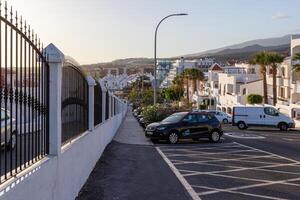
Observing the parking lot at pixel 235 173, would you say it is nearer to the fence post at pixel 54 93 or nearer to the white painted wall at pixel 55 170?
the white painted wall at pixel 55 170

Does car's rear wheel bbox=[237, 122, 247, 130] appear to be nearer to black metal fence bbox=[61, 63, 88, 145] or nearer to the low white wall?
black metal fence bbox=[61, 63, 88, 145]

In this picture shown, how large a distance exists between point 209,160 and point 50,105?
10.2m

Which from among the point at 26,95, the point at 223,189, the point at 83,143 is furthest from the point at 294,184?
the point at 26,95

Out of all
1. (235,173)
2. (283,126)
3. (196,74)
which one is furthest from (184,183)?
(196,74)

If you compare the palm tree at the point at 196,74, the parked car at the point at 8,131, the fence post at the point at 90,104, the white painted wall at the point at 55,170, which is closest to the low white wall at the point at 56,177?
the white painted wall at the point at 55,170

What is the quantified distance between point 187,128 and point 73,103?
585 inches

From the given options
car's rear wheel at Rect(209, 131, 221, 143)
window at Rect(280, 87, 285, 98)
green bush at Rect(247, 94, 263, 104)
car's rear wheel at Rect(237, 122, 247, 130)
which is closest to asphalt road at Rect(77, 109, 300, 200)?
car's rear wheel at Rect(209, 131, 221, 143)

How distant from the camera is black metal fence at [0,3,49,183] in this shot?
5277mm

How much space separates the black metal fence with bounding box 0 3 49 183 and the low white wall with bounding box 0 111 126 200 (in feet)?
0.50

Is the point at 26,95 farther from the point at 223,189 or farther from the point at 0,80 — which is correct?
the point at 223,189

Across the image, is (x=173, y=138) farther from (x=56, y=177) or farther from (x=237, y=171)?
(x=56, y=177)

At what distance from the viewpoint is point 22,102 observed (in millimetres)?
5961

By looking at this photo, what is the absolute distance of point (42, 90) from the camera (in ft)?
23.2

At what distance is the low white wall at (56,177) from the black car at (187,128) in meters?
12.5
